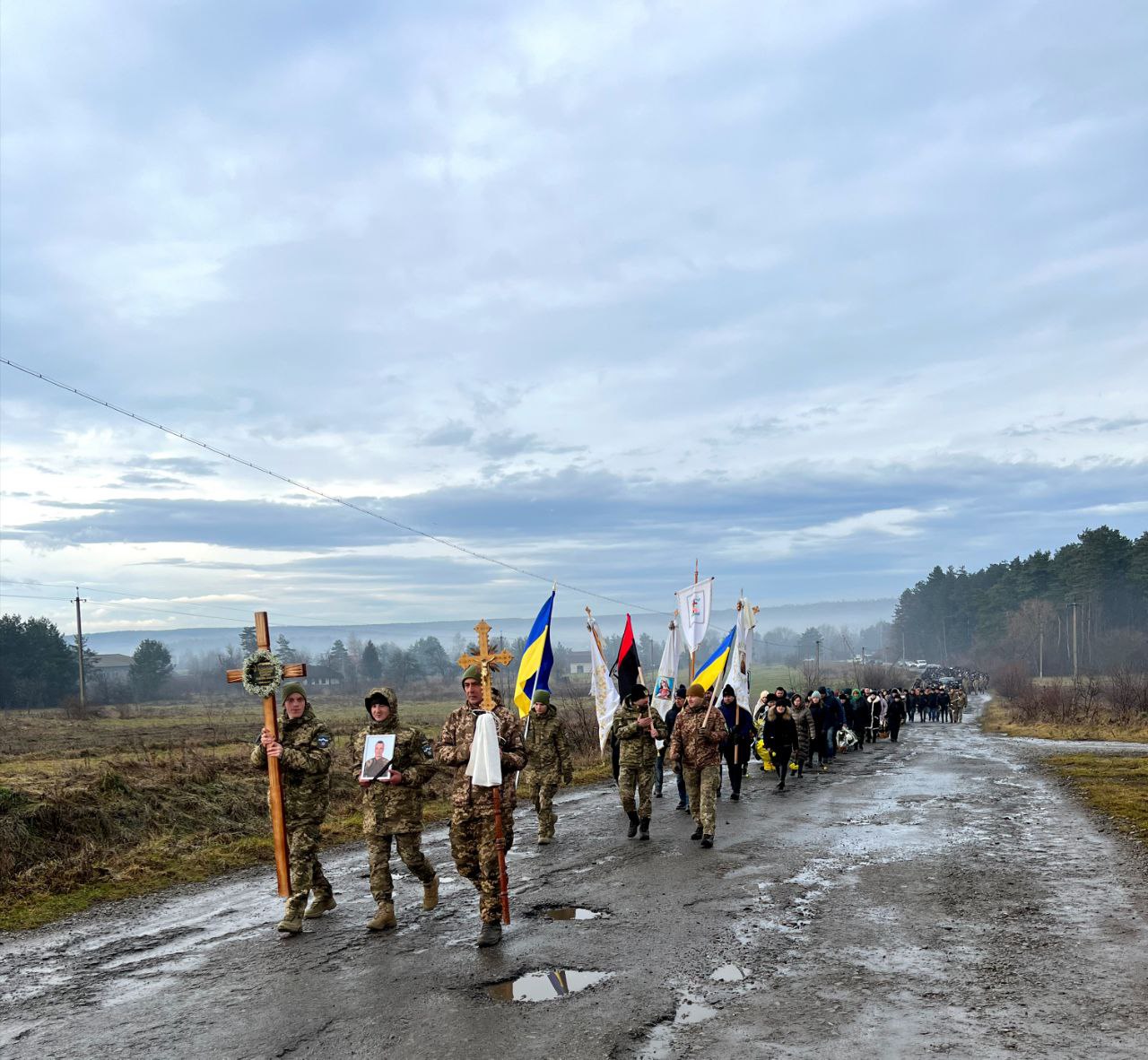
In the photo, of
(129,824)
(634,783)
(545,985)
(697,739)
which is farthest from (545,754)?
(545,985)

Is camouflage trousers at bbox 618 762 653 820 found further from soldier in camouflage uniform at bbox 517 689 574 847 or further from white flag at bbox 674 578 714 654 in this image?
white flag at bbox 674 578 714 654

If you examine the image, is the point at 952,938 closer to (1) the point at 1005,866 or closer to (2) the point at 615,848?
(1) the point at 1005,866

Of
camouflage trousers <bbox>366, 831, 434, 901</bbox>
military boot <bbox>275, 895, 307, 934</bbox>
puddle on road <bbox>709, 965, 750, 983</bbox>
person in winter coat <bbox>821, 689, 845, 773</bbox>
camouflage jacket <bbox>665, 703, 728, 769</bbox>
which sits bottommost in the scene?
person in winter coat <bbox>821, 689, 845, 773</bbox>

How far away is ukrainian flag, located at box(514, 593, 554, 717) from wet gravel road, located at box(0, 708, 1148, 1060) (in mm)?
3007

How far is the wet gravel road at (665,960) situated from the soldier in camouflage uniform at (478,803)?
43 cm

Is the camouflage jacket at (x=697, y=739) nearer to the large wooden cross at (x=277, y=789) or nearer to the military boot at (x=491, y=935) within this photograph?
the military boot at (x=491, y=935)

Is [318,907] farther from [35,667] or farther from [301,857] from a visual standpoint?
[35,667]

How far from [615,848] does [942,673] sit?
9806 centimetres

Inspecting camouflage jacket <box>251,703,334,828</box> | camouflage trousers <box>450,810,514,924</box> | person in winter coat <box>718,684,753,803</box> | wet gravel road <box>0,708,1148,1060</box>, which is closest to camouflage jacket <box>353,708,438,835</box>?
camouflage jacket <box>251,703,334,828</box>

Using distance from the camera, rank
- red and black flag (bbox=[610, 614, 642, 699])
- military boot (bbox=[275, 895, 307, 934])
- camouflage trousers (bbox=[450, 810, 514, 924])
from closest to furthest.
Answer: camouflage trousers (bbox=[450, 810, 514, 924]) < military boot (bbox=[275, 895, 307, 934]) < red and black flag (bbox=[610, 614, 642, 699])

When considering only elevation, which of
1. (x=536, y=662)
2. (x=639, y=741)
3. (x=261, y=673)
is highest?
(x=261, y=673)

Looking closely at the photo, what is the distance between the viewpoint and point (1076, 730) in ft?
129

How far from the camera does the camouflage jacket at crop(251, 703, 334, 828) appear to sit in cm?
885

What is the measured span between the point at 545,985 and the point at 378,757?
263 centimetres
